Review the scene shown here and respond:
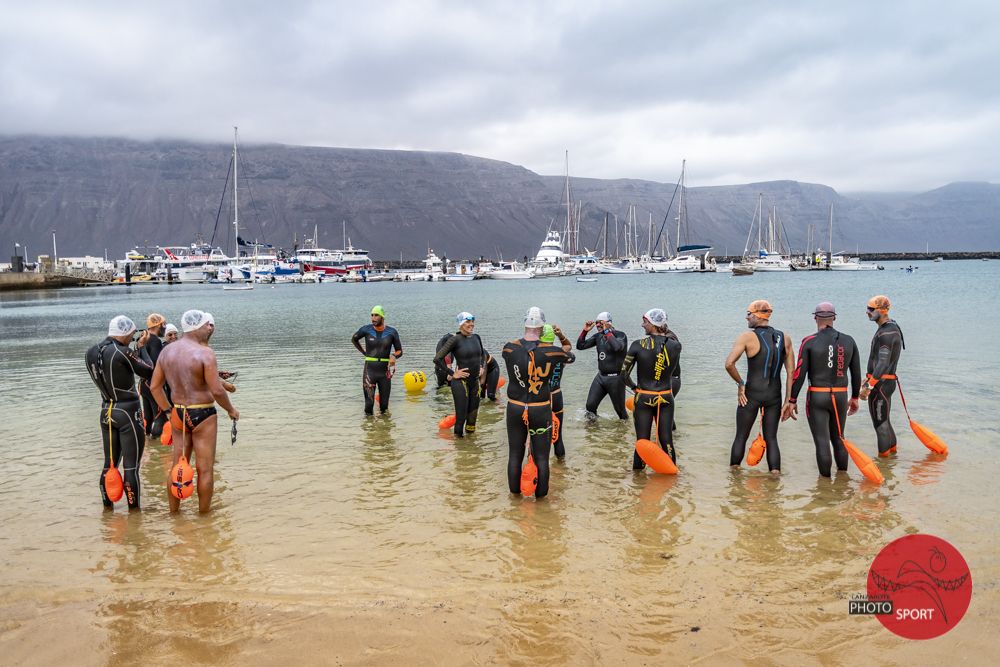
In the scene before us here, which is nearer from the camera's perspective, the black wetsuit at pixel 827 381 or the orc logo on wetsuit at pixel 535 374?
the orc logo on wetsuit at pixel 535 374

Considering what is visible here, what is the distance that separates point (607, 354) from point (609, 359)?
0.10 meters

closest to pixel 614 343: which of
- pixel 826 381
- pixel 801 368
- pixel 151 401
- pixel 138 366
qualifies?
pixel 801 368

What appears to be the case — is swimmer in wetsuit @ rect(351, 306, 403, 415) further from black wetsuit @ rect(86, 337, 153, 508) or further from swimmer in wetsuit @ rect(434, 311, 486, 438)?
black wetsuit @ rect(86, 337, 153, 508)

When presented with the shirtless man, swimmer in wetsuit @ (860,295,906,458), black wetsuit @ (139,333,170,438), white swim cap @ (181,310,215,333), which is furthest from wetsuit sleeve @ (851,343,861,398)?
black wetsuit @ (139,333,170,438)

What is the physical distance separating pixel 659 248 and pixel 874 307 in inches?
7006

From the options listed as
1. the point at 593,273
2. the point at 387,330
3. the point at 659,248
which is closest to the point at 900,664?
the point at 387,330

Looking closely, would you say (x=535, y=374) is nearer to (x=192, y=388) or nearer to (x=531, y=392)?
(x=531, y=392)

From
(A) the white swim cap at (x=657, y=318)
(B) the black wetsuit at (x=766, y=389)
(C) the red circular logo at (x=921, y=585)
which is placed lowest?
(C) the red circular logo at (x=921, y=585)

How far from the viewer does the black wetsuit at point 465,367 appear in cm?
939

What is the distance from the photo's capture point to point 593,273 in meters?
119

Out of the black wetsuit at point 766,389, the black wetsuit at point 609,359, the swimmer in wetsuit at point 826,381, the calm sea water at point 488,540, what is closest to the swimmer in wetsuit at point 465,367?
the calm sea water at point 488,540

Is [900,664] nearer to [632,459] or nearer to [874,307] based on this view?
[632,459]

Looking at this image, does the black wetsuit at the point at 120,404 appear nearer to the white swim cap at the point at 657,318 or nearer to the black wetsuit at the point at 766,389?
the white swim cap at the point at 657,318

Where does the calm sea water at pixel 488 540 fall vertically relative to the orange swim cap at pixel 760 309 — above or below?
below
